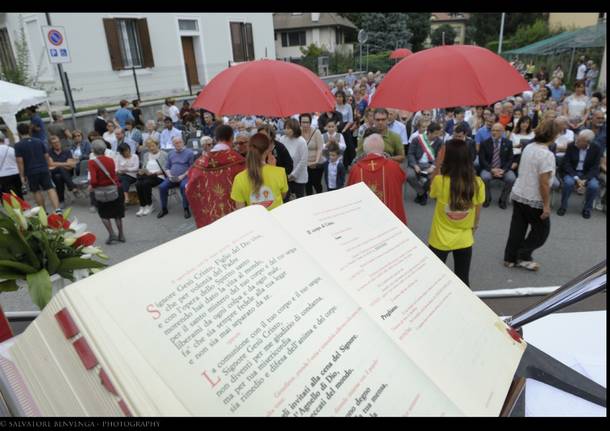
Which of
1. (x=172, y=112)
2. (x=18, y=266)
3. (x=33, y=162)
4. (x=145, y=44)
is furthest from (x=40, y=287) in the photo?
(x=145, y=44)

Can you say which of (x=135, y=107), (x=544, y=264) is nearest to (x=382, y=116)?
(x=544, y=264)

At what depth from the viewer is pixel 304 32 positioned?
3644 cm

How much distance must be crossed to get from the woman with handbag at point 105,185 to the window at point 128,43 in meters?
11.0

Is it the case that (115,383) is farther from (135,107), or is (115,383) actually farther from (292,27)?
(292,27)

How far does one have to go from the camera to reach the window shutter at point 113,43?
13.8 metres

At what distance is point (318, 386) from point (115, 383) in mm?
316

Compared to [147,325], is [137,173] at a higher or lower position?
lower

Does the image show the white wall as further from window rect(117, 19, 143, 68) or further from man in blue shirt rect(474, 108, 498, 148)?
man in blue shirt rect(474, 108, 498, 148)

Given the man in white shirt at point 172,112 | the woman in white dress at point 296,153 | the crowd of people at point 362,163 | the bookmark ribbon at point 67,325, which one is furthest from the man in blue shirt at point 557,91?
the bookmark ribbon at point 67,325

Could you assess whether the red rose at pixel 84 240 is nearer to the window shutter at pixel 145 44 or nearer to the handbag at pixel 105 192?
the handbag at pixel 105 192

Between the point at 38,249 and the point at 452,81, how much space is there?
9.39 ft

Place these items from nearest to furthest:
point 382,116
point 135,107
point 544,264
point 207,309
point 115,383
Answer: point 115,383
point 207,309
point 544,264
point 382,116
point 135,107

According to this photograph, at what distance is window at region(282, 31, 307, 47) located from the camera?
120 ft

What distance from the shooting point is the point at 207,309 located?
0.65 meters
